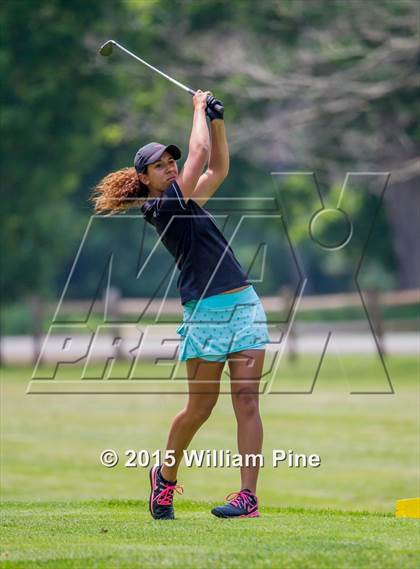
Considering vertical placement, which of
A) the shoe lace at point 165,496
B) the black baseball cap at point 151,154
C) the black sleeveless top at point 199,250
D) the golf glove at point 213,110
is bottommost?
the shoe lace at point 165,496

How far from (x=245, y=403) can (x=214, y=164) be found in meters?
1.31

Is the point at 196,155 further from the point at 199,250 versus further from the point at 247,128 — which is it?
the point at 247,128

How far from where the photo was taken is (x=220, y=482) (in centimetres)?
1351

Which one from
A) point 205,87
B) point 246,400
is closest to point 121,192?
point 246,400

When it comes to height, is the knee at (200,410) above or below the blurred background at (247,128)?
below

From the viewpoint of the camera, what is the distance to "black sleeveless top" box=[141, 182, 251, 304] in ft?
24.3

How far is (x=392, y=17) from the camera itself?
82.5ft

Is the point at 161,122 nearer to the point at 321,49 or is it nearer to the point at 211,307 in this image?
the point at 321,49

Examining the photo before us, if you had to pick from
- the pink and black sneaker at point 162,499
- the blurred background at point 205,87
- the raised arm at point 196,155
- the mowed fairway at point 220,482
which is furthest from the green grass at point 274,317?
the raised arm at point 196,155

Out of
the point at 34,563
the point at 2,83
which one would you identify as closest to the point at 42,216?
the point at 2,83

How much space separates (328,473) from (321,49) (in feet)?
50.7

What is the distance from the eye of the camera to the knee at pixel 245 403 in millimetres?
7496

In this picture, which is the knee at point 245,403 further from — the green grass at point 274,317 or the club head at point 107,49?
the green grass at point 274,317

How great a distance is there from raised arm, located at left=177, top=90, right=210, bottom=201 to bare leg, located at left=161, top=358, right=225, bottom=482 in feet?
3.02
